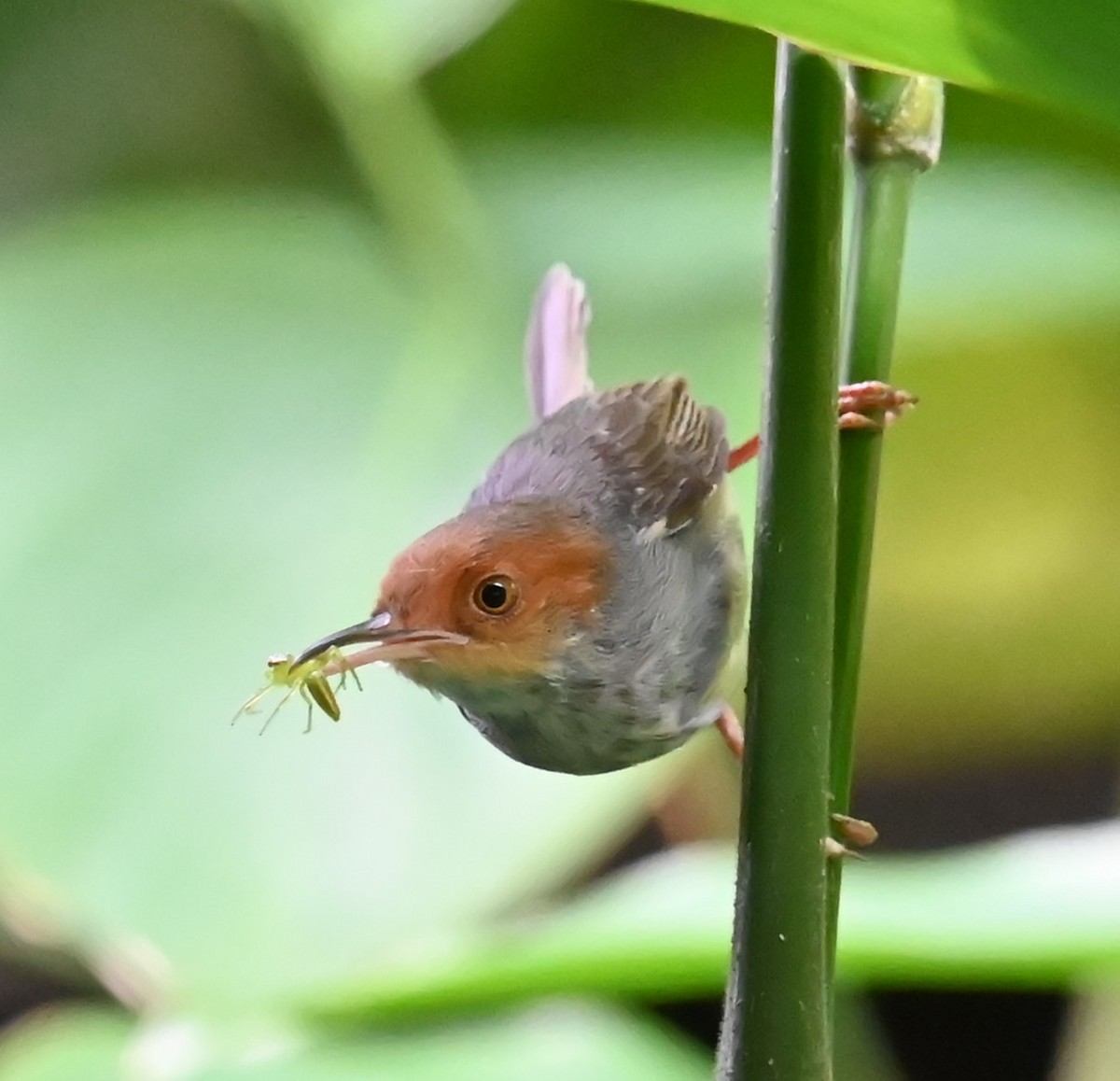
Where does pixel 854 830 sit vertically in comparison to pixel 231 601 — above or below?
below

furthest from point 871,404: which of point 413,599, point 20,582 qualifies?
point 20,582

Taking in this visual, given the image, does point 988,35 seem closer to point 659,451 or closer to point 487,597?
point 487,597

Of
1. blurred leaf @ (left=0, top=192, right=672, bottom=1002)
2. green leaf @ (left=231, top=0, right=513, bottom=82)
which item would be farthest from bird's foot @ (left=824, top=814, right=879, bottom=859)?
green leaf @ (left=231, top=0, right=513, bottom=82)

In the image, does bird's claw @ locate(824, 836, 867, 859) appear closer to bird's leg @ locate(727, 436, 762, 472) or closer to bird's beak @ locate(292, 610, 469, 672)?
bird's beak @ locate(292, 610, 469, 672)

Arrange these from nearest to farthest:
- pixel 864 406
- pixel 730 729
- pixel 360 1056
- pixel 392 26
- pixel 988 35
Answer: pixel 988 35, pixel 864 406, pixel 730 729, pixel 360 1056, pixel 392 26

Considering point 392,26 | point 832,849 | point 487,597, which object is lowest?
point 832,849

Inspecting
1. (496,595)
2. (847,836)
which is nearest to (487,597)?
(496,595)
